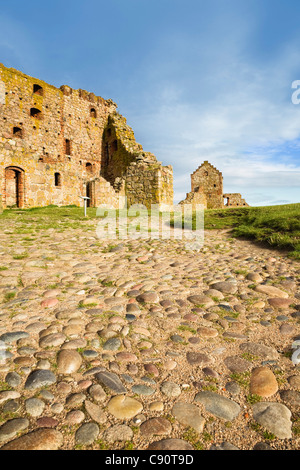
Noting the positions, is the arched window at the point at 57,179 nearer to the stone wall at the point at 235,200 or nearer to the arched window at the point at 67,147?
the arched window at the point at 67,147

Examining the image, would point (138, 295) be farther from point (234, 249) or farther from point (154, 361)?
point (234, 249)

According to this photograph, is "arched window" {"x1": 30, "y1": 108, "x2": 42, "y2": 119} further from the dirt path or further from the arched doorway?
the dirt path

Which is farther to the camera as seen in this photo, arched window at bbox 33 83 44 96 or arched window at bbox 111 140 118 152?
arched window at bbox 111 140 118 152

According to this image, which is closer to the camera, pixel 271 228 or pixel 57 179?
pixel 271 228

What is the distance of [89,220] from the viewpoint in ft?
32.5

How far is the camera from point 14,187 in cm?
1845

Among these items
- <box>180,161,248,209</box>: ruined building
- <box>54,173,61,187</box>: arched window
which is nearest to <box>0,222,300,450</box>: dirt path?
<box>54,173,61,187</box>: arched window

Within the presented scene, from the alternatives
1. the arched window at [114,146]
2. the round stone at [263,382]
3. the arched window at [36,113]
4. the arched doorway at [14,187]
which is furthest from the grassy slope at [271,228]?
the arched window at [36,113]

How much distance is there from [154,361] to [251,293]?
78.5 inches

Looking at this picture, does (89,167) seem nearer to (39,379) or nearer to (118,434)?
(39,379)

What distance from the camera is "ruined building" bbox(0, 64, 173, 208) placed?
48.8 ft

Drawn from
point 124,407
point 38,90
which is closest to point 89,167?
point 38,90

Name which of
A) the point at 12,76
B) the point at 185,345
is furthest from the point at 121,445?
the point at 12,76

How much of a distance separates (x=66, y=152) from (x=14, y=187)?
582cm
